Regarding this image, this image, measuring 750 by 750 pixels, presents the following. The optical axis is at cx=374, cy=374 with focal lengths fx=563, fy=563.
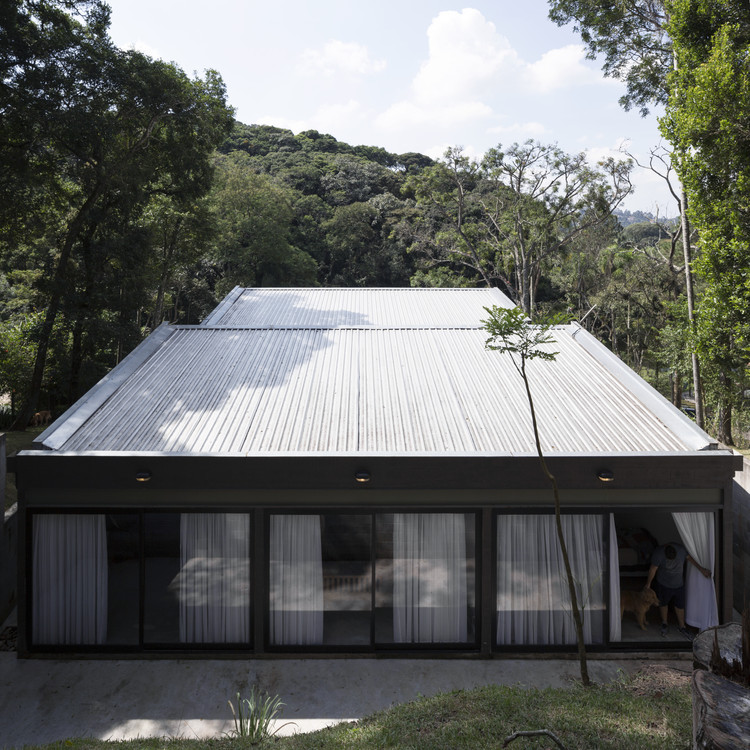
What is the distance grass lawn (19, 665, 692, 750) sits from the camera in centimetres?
421

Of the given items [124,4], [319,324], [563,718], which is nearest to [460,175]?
[124,4]

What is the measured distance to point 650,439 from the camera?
23.6 ft

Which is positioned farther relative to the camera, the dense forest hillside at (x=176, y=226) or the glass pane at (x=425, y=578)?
the dense forest hillside at (x=176, y=226)

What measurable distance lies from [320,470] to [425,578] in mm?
1847

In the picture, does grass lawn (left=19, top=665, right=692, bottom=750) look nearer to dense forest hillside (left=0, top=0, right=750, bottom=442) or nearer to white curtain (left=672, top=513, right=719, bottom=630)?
white curtain (left=672, top=513, right=719, bottom=630)

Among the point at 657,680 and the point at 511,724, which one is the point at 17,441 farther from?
the point at 657,680

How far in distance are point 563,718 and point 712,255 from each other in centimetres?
1049

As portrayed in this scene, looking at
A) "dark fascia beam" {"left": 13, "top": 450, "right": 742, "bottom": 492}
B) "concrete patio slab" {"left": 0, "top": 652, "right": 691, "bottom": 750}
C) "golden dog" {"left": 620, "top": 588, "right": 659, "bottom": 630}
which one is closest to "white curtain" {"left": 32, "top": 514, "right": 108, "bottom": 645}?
"concrete patio slab" {"left": 0, "top": 652, "right": 691, "bottom": 750}

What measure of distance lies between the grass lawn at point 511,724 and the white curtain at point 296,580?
164 cm

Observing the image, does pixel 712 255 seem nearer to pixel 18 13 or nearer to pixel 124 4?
pixel 124 4

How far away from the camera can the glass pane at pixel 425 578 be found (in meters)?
6.75

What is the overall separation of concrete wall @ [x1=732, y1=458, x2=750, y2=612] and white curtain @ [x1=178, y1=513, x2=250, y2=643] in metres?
6.72

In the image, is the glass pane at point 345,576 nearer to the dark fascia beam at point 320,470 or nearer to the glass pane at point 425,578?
the glass pane at point 425,578

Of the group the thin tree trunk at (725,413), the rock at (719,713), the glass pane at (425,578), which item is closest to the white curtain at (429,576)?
the glass pane at (425,578)
